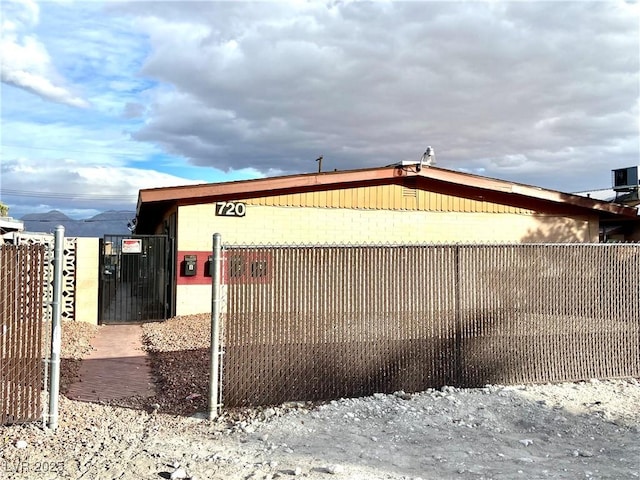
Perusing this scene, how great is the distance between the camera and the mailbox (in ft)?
41.5

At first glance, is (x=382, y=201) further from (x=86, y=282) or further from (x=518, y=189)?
(x=86, y=282)

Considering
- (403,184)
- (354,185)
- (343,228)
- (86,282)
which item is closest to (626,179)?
(403,184)

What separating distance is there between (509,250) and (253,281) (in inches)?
122

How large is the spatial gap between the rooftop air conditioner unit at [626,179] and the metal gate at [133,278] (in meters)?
16.1

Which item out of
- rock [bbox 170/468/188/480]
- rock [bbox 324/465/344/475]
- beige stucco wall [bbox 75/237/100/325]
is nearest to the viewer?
rock [bbox 170/468/188/480]

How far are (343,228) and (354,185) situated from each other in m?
1.10

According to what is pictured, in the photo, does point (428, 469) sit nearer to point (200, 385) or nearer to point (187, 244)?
point (200, 385)

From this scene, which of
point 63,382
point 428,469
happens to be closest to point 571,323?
point 428,469

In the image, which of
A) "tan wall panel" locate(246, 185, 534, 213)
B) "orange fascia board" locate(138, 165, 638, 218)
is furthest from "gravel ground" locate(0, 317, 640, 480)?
"tan wall panel" locate(246, 185, 534, 213)

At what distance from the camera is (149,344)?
31.9 feet

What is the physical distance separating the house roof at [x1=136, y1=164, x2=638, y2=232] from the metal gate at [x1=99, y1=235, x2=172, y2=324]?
107 centimetres

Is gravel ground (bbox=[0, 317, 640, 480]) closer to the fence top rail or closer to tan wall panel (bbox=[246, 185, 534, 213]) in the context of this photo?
the fence top rail

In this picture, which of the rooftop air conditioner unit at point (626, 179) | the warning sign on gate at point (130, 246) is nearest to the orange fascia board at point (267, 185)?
the warning sign on gate at point (130, 246)

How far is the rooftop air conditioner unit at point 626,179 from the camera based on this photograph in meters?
19.6
